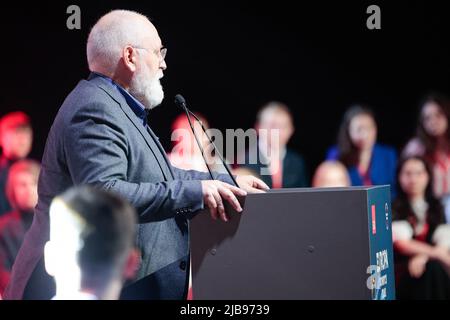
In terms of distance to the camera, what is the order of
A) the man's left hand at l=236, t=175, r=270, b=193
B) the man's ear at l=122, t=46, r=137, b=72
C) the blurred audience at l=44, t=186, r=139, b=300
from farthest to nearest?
1. the man's ear at l=122, t=46, r=137, b=72
2. the man's left hand at l=236, t=175, r=270, b=193
3. the blurred audience at l=44, t=186, r=139, b=300

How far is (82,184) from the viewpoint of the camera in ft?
6.32

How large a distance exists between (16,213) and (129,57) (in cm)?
284

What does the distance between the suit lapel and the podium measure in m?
0.31

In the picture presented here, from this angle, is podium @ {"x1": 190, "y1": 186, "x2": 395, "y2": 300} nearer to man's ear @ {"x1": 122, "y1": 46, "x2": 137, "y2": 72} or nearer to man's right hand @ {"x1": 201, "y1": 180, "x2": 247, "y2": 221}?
man's right hand @ {"x1": 201, "y1": 180, "x2": 247, "y2": 221}

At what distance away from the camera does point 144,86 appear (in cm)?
228

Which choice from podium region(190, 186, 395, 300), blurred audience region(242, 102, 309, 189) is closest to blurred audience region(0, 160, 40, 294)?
blurred audience region(242, 102, 309, 189)

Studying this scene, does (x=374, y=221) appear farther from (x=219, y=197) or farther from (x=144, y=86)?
(x=144, y=86)

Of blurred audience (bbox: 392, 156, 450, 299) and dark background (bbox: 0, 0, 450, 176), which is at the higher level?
dark background (bbox: 0, 0, 450, 176)

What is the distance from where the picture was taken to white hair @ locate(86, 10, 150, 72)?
2.23 metres
